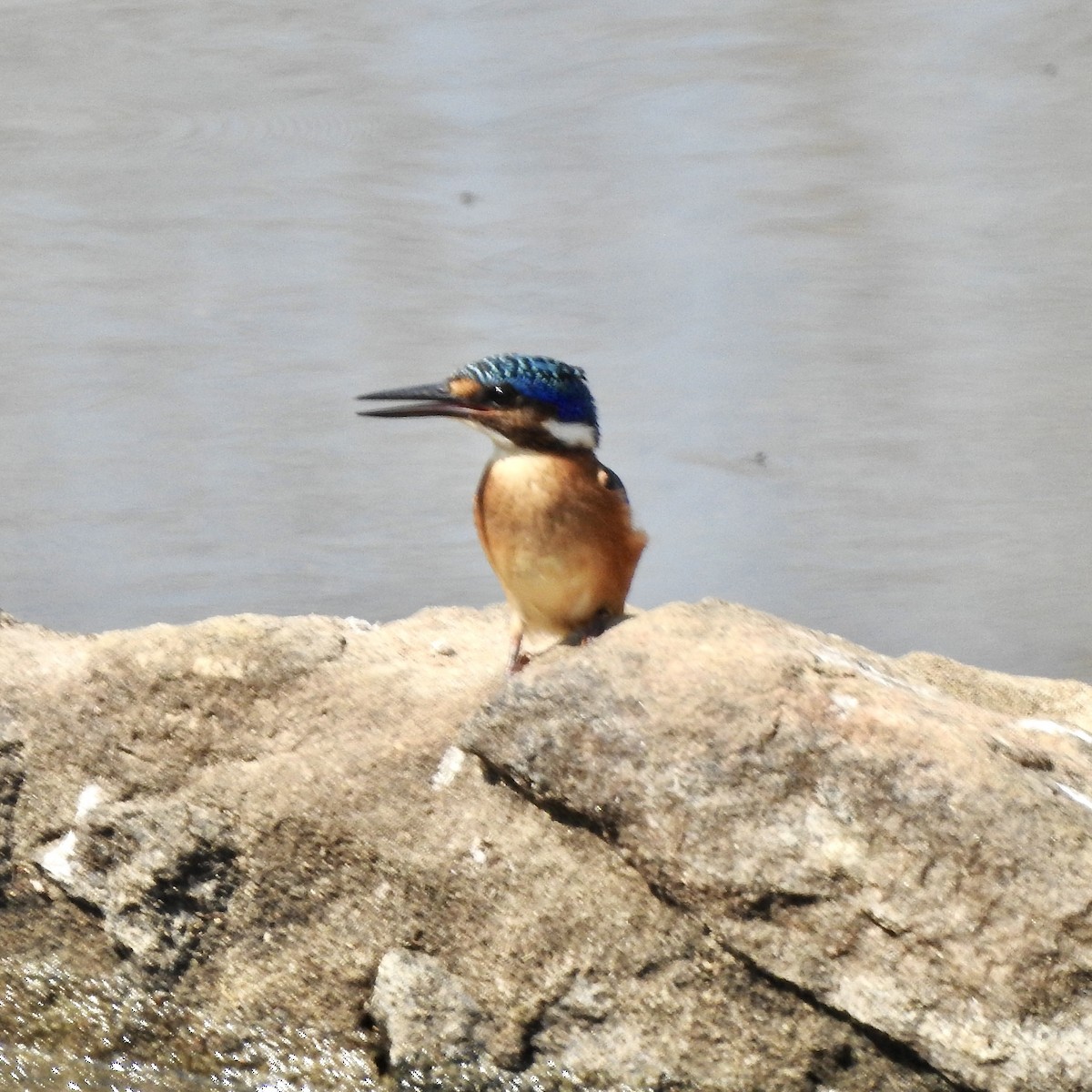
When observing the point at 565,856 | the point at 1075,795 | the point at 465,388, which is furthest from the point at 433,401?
the point at 1075,795

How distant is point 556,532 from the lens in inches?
102

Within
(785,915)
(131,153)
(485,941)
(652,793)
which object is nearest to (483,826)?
(485,941)

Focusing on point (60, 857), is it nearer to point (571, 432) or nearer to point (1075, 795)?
point (571, 432)

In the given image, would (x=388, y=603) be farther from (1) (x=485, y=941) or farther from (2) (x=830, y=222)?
(1) (x=485, y=941)

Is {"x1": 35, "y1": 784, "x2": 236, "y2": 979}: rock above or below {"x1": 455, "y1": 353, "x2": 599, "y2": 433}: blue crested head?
below

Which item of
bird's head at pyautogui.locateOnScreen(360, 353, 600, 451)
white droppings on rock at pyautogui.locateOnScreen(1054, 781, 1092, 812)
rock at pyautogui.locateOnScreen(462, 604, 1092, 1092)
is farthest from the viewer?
bird's head at pyautogui.locateOnScreen(360, 353, 600, 451)

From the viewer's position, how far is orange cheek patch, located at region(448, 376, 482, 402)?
102 inches

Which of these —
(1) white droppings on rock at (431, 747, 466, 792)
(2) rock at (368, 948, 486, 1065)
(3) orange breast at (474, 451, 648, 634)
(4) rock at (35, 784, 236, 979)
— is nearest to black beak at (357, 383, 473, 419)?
(3) orange breast at (474, 451, 648, 634)

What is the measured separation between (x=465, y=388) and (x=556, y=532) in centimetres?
30

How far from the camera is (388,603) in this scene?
4.33 meters

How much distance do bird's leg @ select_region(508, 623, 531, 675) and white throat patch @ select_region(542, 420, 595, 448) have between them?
0.37 meters

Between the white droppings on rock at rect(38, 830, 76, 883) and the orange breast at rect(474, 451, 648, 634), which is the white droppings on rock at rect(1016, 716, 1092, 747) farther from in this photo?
the white droppings on rock at rect(38, 830, 76, 883)

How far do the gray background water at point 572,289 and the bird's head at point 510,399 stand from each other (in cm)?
148

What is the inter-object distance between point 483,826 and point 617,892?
10.3 inches
